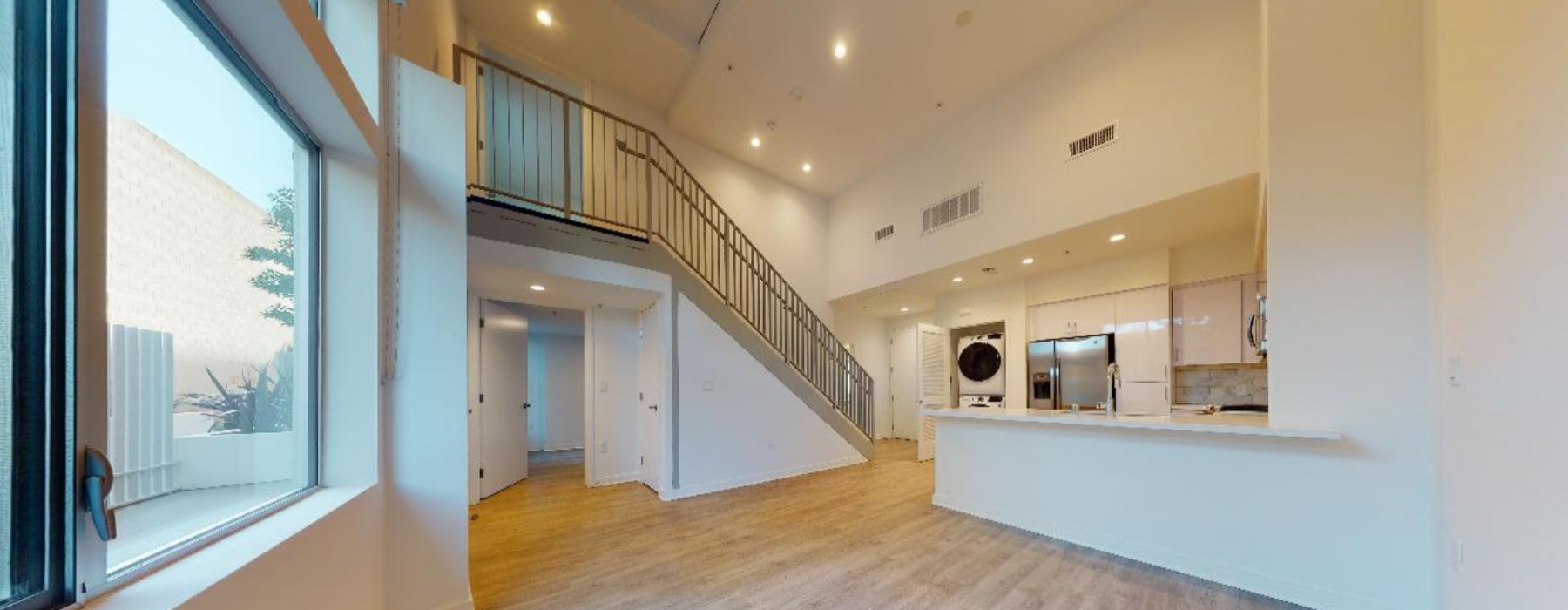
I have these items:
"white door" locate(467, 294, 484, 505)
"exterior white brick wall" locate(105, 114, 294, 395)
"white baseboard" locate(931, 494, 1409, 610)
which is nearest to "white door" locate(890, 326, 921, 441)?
"white baseboard" locate(931, 494, 1409, 610)

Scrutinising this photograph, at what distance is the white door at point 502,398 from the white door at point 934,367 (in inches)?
200

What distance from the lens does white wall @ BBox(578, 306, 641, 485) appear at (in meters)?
5.22

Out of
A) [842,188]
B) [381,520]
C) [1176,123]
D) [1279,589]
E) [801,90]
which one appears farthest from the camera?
[842,188]

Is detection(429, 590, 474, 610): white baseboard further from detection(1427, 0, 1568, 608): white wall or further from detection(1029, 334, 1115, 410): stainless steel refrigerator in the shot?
detection(1029, 334, 1115, 410): stainless steel refrigerator

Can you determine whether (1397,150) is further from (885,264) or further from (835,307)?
(835,307)

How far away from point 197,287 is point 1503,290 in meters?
3.91

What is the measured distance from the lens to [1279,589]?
249 centimetres

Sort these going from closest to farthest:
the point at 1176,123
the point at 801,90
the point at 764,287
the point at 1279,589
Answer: the point at 1279,589, the point at 1176,123, the point at 801,90, the point at 764,287

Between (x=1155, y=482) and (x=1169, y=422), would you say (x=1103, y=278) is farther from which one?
(x=1155, y=482)

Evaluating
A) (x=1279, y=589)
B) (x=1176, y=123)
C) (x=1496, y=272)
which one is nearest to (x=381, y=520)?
(x=1496, y=272)

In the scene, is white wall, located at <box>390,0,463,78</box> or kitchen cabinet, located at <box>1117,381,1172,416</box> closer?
white wall, located at <box>390,0,463,78</box>

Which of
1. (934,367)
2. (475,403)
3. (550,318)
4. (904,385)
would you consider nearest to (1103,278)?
(934,367)

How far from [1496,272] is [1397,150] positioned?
1233mm

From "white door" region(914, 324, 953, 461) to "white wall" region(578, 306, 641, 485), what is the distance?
12.6 ft
